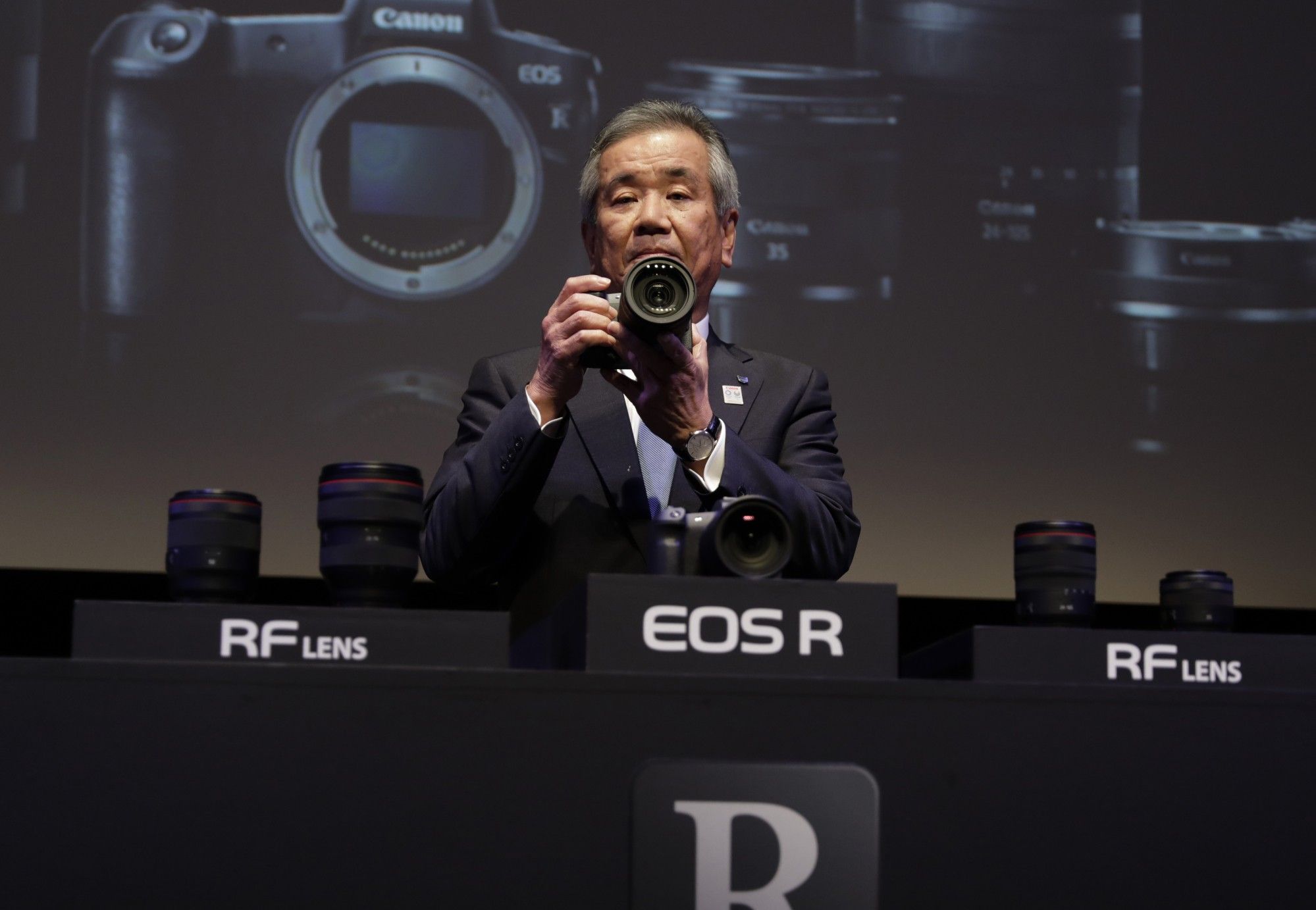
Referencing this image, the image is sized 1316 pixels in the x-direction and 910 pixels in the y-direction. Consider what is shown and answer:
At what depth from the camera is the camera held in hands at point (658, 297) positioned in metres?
1.31

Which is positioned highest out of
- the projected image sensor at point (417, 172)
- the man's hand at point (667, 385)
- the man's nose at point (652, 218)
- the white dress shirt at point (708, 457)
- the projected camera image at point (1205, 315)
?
the projected image sensor at point (417, 172)

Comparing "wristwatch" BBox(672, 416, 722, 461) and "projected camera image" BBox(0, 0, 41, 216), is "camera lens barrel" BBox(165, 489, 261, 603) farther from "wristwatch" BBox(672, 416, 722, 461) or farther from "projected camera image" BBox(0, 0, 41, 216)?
"projected camera image" BBox(0, 0, 41, 216)

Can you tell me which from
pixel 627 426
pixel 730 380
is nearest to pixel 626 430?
pixel 627 426

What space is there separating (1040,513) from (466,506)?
6.06 ft

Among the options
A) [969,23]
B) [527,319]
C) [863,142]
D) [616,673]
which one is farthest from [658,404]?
[969,23]

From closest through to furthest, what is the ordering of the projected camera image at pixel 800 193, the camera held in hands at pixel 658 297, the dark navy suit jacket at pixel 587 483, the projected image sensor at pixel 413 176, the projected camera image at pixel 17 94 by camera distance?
the camera held in hands at pixel 658 297 → the dark navy suit jacket at pixel 587 483 → the projected camera image at pixel 17 94 → the projected image sensor at pixel 413 176 → the projected camera image at pixel 800 193

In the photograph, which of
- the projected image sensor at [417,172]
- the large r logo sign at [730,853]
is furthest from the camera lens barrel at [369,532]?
the projected image sensor at [417,172]

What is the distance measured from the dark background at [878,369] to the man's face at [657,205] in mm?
1205

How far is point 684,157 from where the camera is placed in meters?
1.70

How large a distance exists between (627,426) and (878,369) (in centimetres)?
143

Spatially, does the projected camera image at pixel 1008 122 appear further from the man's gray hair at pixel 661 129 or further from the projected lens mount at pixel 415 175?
the man's gray hair at pixel 661 129

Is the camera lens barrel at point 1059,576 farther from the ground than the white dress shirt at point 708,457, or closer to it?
closer to it

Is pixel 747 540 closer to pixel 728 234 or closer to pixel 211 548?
pixel 211 548

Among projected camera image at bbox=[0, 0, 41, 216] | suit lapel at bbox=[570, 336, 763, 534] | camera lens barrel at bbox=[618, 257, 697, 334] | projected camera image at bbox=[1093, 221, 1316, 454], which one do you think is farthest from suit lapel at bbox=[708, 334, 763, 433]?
projected camera image at bbox=[0, 0, 41, 216]
